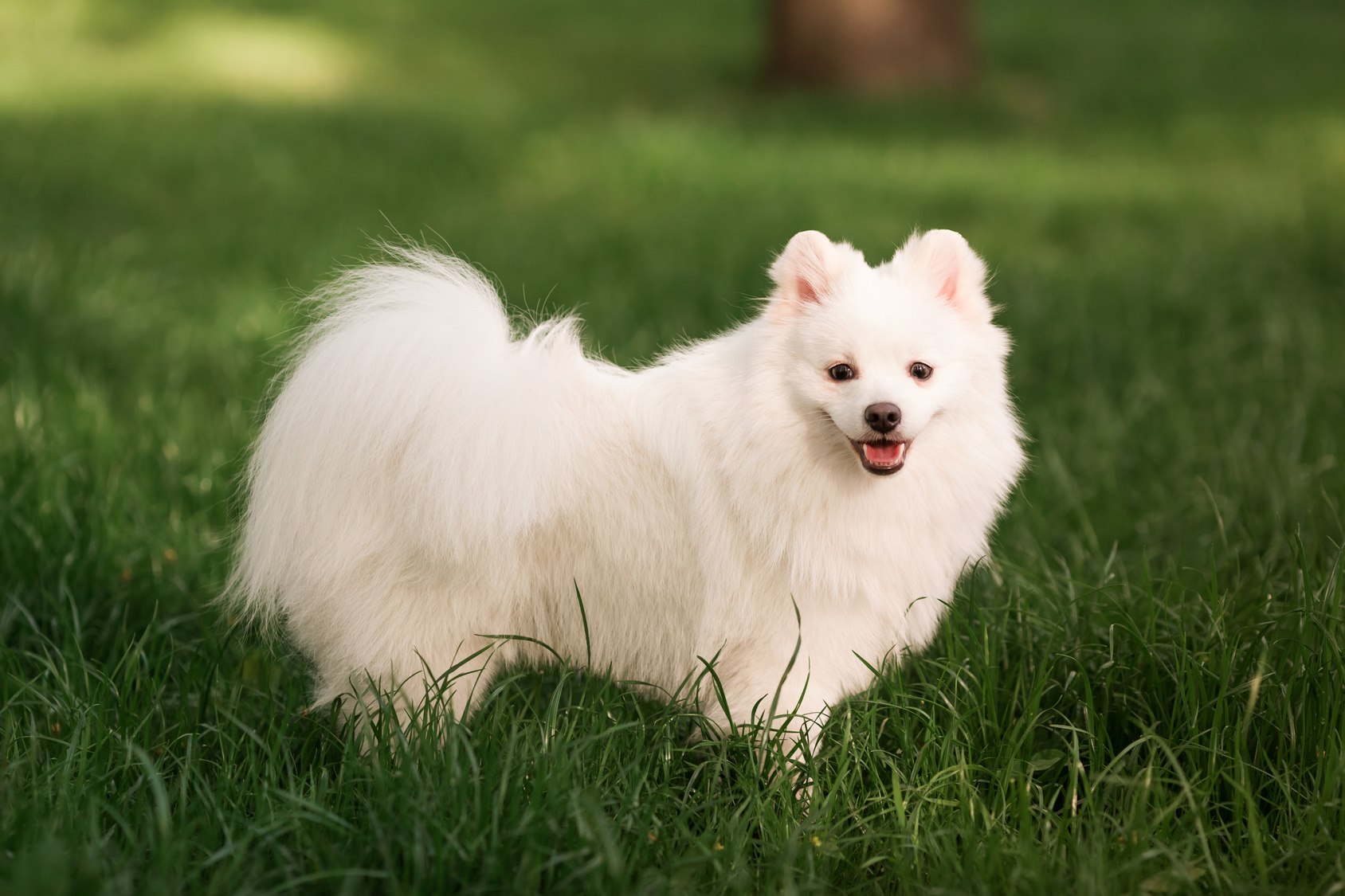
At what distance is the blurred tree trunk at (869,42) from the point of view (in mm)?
11109

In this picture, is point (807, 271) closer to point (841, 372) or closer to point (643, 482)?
point (841, 372)

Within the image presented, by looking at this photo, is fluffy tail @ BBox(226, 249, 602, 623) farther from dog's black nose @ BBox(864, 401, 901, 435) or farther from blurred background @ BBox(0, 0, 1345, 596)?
blurred background @ BBox(0, 0, 1345, 596)

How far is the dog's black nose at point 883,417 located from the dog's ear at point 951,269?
0.37 meters

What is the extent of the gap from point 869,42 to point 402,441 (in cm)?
1044

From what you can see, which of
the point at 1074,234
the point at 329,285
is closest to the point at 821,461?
the point at 329,285

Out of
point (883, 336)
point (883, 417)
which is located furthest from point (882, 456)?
point (883, 336)

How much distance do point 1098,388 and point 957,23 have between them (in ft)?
27.4

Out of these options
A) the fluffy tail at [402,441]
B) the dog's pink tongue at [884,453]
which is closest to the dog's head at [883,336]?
the dog's pink tongue at [884,453]

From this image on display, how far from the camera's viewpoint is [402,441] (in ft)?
7.36

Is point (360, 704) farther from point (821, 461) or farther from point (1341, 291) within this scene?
point (1341, 291)

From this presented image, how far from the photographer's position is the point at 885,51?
11305mm

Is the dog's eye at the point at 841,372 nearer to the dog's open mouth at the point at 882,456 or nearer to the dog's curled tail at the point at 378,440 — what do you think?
the dog's open mouth at the point at 882,456

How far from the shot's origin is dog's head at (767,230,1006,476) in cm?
212

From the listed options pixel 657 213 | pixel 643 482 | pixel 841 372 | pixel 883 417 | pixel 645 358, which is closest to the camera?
pixel 883 417
